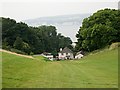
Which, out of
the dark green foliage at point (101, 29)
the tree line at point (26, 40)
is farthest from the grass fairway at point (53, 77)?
the tree line at point (26, 40)

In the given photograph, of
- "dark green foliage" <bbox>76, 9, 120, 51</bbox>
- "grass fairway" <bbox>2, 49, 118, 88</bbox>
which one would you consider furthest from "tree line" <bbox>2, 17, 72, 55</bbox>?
"grass fairway" <bbox>2, 49, 118, 88</bbox>

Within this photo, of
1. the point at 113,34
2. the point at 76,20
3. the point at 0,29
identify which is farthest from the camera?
the point at 76,20

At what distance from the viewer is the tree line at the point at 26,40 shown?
210ft

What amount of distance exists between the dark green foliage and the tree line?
1276 centimetres

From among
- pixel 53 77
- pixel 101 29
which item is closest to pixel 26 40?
pixel 101 29

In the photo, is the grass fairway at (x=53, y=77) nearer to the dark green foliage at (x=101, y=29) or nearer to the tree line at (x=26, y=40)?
the dark green foliage at (x=101, y=29)

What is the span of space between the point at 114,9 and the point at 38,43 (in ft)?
102

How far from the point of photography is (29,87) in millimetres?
9453

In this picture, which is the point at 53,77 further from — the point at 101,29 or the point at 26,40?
the point at 26,40

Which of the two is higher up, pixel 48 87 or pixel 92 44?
pixel 92 44

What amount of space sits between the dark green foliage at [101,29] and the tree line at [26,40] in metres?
12.8

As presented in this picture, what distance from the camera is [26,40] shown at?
73.9 meters

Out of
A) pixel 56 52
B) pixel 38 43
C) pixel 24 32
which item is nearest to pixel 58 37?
pixel 56 52

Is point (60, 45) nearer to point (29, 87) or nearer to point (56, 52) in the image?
point (56, 52)
